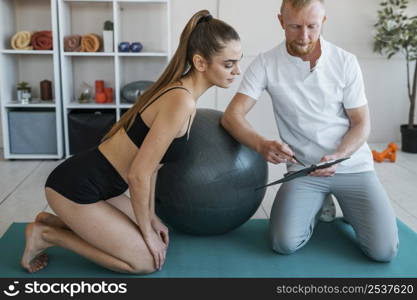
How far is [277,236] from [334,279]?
0.32 metres

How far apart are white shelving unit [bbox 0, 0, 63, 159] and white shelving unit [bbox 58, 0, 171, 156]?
0.08 m

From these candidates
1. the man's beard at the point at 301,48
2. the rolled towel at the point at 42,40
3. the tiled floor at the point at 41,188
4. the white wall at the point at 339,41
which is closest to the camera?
the man's beard at the point at 301,48

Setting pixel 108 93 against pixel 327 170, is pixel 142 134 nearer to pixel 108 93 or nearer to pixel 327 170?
pixel 327 170

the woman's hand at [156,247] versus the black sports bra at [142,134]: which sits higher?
the black sports bra at [142,134]

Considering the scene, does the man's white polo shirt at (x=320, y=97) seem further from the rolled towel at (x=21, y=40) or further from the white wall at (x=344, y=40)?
the rolled towel at (x=21, y=40)

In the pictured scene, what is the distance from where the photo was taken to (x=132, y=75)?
14.8 ft

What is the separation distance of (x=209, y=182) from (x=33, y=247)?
768 mm

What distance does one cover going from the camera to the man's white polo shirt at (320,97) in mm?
2344

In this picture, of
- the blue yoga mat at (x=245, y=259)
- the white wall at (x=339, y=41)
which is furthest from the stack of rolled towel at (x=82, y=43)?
the blue yoga mat at (x=245, y=259)

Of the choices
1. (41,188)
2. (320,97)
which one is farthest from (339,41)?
(41,188)

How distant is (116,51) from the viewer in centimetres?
408

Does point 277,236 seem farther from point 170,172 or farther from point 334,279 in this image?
point 170,172

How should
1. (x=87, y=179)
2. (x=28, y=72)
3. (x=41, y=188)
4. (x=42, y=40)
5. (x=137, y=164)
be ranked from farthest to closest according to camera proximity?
(x=28, y=72) < (x=42, y=40) < (x=41, y=188) < (x=87, y=179) < (x=137, y=164)

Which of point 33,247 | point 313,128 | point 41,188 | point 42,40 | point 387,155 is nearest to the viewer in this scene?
point 33,247
